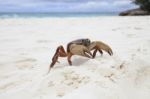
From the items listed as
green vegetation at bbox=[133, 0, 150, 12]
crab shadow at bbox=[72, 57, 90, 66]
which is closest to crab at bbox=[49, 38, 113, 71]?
crab shadow at bbox=[72, 57, 90, 66]

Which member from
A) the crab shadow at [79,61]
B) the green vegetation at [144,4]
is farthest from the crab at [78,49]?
the green vegetation at [144,4]

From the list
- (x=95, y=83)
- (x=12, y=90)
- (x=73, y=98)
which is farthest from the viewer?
(x=12, y=90)

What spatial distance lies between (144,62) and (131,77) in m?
0.45

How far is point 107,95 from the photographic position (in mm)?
2389

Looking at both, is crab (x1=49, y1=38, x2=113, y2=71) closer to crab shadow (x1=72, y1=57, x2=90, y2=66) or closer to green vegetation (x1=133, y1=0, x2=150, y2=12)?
crab shadow (x1=72, y1=57, x2=90, y2=66)

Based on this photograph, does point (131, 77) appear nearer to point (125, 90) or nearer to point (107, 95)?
point (125, 90)

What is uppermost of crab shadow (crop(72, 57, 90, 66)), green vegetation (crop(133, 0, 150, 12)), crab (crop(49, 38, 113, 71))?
crab (crop(49, 38, 113, 71))

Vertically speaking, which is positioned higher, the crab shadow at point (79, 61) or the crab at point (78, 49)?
the crab at point (78, 49)

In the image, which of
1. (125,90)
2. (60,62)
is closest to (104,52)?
(60,62)

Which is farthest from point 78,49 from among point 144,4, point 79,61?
point 144,4

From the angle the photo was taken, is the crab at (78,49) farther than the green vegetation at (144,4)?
No

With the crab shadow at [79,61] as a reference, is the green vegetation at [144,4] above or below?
below

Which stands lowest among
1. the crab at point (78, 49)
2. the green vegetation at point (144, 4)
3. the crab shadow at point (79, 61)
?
the green vegetation at point (144, 4)

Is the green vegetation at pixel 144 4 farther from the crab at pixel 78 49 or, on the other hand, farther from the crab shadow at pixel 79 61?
the crab shadow at pixel 79 61
